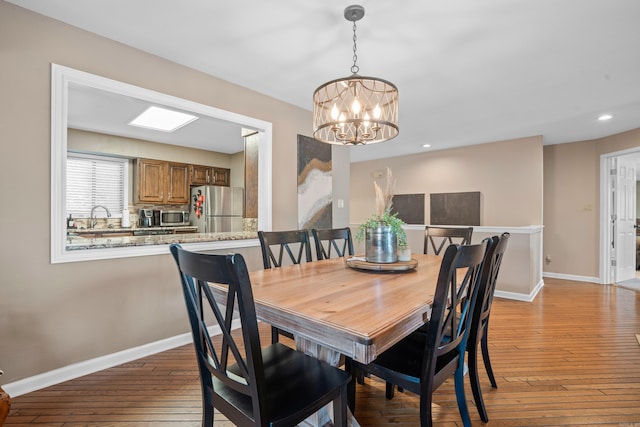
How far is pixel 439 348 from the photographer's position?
1219 millimetres

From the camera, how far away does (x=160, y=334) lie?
2438 millimetres

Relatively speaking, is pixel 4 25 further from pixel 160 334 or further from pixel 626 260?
pixel 626 260

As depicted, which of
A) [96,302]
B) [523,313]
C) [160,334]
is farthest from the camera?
[523,313]

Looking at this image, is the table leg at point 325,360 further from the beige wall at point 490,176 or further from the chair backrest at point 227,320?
the beige wall at point 490,176

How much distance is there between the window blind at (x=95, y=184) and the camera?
15.4 ft

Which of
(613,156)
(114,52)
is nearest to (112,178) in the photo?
(114,52)

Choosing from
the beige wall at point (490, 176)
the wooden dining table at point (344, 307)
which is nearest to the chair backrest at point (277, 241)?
the wooden dining table at point (344, 307)

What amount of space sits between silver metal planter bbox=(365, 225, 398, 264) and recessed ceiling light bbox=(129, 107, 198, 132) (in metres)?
2.83

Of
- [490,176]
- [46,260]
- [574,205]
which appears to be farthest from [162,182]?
[574,205]

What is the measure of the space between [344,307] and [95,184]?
17.6ft

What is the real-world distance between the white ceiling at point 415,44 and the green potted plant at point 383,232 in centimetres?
107

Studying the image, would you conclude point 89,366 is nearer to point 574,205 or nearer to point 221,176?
point 221,176

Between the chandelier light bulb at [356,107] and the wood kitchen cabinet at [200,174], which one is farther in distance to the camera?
the wood kitchen cabinet at [200,174]

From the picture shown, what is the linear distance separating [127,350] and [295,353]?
1619 mm
